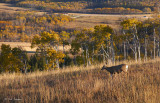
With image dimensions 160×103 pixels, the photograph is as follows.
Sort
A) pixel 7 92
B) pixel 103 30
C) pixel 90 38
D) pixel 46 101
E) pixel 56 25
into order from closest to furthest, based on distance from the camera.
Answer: pixel 46 101 → pixel 7 92 → pixel 103 30 → pixel 90 38 → pixel 56 25

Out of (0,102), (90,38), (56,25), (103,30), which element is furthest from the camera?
(56,25)

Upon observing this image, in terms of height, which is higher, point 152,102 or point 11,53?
point 152,102

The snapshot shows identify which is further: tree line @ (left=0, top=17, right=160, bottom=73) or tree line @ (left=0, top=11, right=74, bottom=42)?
tree line @ (left=0, top=11, right=74, bottom=42)

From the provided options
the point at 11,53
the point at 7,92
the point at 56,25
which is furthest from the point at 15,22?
the point at 7,92

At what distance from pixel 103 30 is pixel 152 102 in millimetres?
44927

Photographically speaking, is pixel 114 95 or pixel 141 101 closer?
pixel 141 101

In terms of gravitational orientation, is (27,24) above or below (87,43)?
above

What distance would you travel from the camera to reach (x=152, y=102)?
137 inches

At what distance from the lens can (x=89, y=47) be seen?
174 ft

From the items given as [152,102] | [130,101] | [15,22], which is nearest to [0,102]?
[130,101]

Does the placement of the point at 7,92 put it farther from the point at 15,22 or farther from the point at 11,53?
the point at 15,22

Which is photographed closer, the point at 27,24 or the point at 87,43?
the point at 87,43

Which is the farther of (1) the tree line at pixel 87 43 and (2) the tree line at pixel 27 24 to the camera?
(2) the tree line at pixel 27 24

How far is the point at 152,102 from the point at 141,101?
251mm
